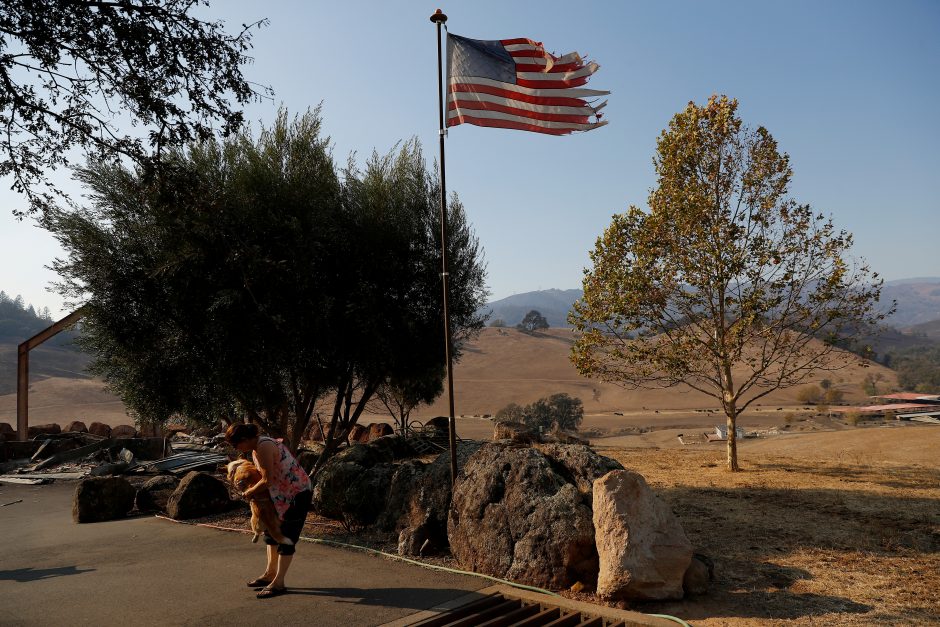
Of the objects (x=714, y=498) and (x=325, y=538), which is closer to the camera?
(x=325, y=538)

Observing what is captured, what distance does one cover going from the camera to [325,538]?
9.34 metres

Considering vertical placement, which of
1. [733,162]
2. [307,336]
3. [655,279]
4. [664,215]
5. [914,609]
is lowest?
[914,609]

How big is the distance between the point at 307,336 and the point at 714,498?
7.49m

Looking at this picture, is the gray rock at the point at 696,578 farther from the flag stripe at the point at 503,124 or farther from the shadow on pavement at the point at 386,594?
the flag stripe at the point at 503,124

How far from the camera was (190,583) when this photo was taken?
7133 mm

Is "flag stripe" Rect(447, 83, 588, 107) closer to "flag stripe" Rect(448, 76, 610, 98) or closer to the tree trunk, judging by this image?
"flag stripe" Rect(448, 76, 610, 98)

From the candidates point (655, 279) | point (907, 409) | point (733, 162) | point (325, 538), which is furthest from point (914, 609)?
point (907, 409)

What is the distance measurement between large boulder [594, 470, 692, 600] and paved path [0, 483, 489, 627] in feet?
4.59

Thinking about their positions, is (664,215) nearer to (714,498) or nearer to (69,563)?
(714,498)

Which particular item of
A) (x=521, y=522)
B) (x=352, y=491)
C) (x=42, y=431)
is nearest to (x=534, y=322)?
(x=42, y=431)

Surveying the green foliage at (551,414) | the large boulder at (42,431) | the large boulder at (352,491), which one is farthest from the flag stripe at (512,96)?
the green foliage at (551,414)

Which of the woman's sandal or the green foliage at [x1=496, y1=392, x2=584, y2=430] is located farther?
the green foliage at [x1=496, y1=392, x2=584, y2=430]

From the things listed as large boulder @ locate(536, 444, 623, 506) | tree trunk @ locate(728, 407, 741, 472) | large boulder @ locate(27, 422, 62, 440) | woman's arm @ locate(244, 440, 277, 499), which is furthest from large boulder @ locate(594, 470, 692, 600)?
large boulder @ locate(27, 422, 62, 440)

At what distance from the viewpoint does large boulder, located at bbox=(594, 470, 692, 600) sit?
6.11 meters
